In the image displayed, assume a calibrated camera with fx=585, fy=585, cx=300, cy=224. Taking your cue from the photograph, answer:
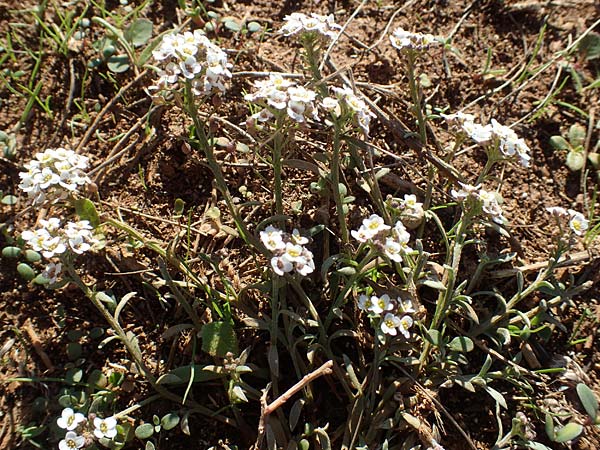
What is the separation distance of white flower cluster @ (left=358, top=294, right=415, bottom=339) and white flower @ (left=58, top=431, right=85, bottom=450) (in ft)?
3.81

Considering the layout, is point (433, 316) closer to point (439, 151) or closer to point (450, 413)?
point (450, 413)

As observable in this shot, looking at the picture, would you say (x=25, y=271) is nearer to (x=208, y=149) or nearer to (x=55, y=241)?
(x=55, y=241)

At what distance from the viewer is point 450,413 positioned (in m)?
2.61

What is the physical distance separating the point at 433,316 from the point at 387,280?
0.36m

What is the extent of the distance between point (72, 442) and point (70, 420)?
80 mm

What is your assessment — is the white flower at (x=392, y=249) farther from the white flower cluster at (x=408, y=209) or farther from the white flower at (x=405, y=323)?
the white flower cluster at (x=408, y=209)

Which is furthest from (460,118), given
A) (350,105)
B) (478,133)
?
(350,105)

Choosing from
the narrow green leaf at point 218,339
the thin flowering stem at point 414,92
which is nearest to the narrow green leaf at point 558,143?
the thin flowering stem at point 414,92

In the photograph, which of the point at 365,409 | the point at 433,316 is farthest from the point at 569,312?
the point at 365,409

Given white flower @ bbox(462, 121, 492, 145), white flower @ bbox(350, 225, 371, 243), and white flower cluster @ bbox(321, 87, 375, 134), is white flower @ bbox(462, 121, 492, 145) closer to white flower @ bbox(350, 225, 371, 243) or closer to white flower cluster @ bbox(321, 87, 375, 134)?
white flower cluster @ bbox(321, 87, 375, 134)

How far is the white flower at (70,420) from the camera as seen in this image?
7.11ft

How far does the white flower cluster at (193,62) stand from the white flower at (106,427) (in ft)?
4.27

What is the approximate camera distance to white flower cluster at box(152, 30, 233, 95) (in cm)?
219

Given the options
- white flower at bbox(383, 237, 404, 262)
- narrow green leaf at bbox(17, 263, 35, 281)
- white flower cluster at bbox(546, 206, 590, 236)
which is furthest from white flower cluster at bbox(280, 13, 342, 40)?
narrow green leaf at bbox(17, 263, 35, 281)
